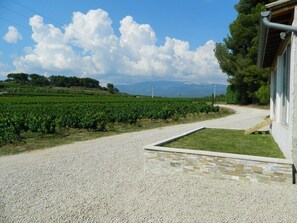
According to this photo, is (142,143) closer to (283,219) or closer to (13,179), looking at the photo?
(13,179)

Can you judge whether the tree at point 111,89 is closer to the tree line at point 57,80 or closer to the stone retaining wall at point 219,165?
the tree line at point 57,80

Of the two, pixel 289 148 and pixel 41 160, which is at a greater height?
pixel 289 148

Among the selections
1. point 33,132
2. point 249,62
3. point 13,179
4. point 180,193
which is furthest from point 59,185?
point 249,62

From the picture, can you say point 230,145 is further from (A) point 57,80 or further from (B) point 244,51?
(A) point 57,80

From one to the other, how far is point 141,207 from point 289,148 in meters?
3.30

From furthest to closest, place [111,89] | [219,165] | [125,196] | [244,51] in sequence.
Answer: [111,89]
[244,51]
[219,165]
[125,196]

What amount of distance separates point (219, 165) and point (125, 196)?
6.69 feet

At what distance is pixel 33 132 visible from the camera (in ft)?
43.3

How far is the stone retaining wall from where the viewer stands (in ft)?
18.3

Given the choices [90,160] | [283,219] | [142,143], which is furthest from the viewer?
[142,143]

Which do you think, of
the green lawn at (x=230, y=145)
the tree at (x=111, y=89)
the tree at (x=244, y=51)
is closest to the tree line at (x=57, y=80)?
the tree at (x=111, y=89)

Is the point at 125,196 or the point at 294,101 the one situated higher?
the point at 294,101

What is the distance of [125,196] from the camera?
16.9 feet

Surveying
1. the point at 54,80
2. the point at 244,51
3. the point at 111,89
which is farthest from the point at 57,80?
the point at 244,51
